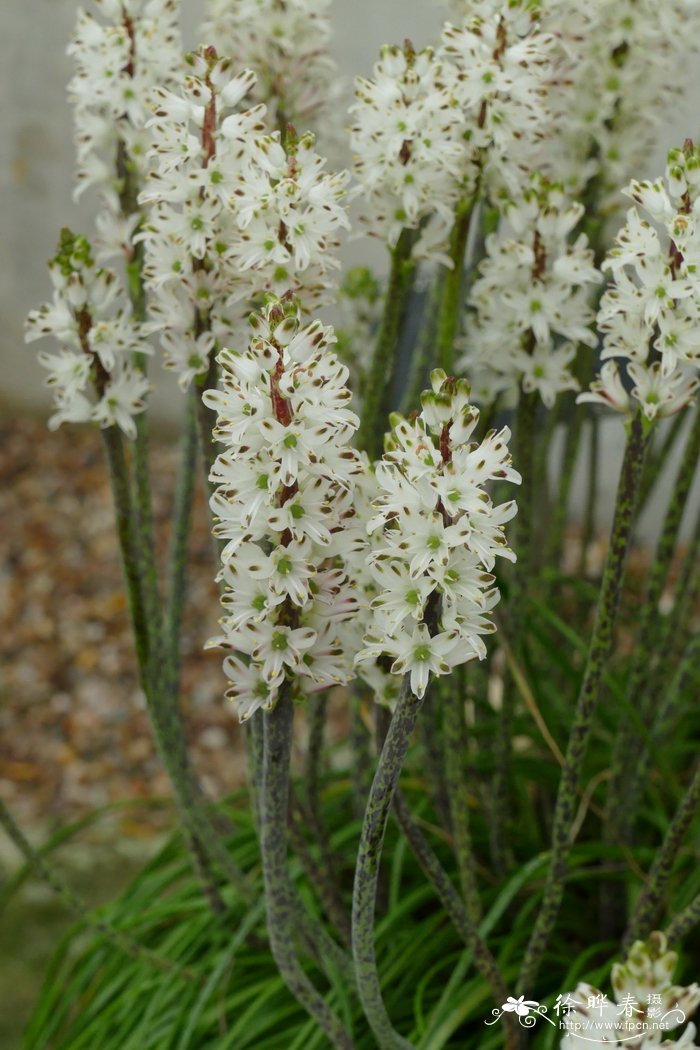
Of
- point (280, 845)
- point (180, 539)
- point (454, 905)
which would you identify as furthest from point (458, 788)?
point (180, 539)

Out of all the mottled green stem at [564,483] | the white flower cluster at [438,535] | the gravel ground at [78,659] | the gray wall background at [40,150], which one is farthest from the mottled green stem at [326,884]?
the gray wall background at [40,150]

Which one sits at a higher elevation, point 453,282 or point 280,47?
point 280,47

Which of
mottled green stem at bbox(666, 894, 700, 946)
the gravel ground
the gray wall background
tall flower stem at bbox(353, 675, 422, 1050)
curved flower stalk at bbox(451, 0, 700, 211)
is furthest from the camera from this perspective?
the gray wall background

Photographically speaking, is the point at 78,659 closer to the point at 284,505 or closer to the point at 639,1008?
the point at 284,505

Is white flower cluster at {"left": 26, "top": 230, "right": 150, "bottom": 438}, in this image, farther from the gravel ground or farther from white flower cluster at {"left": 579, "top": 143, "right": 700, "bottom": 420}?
the gravel ground

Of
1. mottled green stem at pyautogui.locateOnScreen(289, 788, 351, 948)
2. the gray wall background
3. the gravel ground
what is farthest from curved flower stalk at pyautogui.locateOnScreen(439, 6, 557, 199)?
the gray wall background

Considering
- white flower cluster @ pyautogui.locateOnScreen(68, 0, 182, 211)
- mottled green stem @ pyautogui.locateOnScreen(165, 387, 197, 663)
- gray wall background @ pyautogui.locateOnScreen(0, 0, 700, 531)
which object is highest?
gray wall background @ pyautogui.locateOnScreen(0, 0, 700, 531)

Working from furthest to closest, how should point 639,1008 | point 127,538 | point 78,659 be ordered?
1. point 78,659
2. point 127,538
3. point 639,1008
